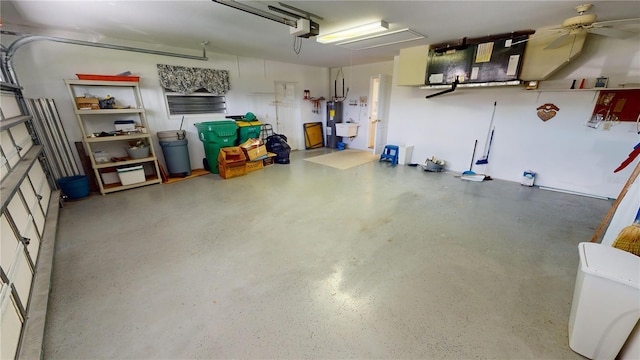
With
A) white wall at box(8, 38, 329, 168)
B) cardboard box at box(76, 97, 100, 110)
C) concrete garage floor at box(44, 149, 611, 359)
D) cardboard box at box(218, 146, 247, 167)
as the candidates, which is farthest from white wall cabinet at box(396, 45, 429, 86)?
cardboard box at box(76, 97, 100, 110)

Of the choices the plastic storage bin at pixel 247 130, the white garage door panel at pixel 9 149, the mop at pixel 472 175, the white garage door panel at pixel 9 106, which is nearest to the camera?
the white garage door panel at pixel 9 149

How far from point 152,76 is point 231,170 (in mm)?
2234

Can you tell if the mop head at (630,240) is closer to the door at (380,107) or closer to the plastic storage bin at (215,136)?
the door at (380,107)

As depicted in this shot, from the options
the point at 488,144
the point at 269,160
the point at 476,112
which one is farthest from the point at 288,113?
the point at 488,144

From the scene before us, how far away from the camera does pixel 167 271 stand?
210 centimetres

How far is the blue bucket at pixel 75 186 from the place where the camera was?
354cm

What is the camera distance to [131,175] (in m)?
4.10

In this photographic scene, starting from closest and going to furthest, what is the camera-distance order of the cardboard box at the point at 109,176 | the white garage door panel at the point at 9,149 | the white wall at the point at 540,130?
the white garage door panel at the point at 9,149
the white wall at the point at 540,130
the cardboard box at the point at 109,176

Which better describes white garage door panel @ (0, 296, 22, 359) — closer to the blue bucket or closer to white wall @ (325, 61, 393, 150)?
the blue bucket

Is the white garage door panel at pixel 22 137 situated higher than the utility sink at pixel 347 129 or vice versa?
the white garage door panel at pixel 22 137

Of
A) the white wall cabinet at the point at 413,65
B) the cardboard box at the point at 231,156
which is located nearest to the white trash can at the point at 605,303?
the white wall cabinet at the point at 413,65

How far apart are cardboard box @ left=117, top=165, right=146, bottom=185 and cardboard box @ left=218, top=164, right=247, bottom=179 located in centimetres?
130

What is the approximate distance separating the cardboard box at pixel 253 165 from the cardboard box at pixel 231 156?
0.22 meters

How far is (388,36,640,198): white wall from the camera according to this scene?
3.42 m
